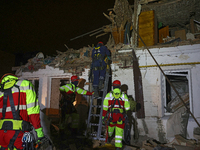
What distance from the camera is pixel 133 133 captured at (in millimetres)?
5961

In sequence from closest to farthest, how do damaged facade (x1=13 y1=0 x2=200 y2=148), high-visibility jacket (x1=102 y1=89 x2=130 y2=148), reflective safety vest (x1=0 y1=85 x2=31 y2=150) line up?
reflective safety vest (x1=0 y1=85 x2=31 y2=150) → high-visibility jacket (x1=102 y1=89 x2=130 y2=148) → damaged facade (x1=13 y1=0 x2=200 y2=148)

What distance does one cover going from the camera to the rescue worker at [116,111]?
4.39m

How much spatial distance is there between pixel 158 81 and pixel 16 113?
5147 mm

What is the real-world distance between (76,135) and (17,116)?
13.3 feet

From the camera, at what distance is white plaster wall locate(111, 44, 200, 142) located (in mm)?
5578

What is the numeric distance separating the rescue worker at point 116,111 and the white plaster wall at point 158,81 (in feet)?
5.92

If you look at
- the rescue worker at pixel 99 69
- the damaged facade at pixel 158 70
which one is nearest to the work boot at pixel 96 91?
the rescue worker at pixel 99 69

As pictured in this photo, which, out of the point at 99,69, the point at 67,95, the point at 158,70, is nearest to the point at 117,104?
the point at 99,69

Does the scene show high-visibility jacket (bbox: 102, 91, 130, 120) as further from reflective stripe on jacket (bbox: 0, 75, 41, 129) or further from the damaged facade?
reflective stripe on jacket (bbox: 0, 75, 41, 129)

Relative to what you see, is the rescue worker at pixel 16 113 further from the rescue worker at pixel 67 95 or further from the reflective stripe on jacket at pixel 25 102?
the rescue worker at pixel 67 95

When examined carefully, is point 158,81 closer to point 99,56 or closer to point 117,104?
point 117,104

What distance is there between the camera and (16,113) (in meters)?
2.29

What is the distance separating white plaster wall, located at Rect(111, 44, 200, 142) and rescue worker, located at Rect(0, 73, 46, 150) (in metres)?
4.58

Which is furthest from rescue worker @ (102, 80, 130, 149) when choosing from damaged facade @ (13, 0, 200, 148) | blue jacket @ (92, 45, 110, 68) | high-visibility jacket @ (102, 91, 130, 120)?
damaged facade @ (13, 0, 200, 148)
